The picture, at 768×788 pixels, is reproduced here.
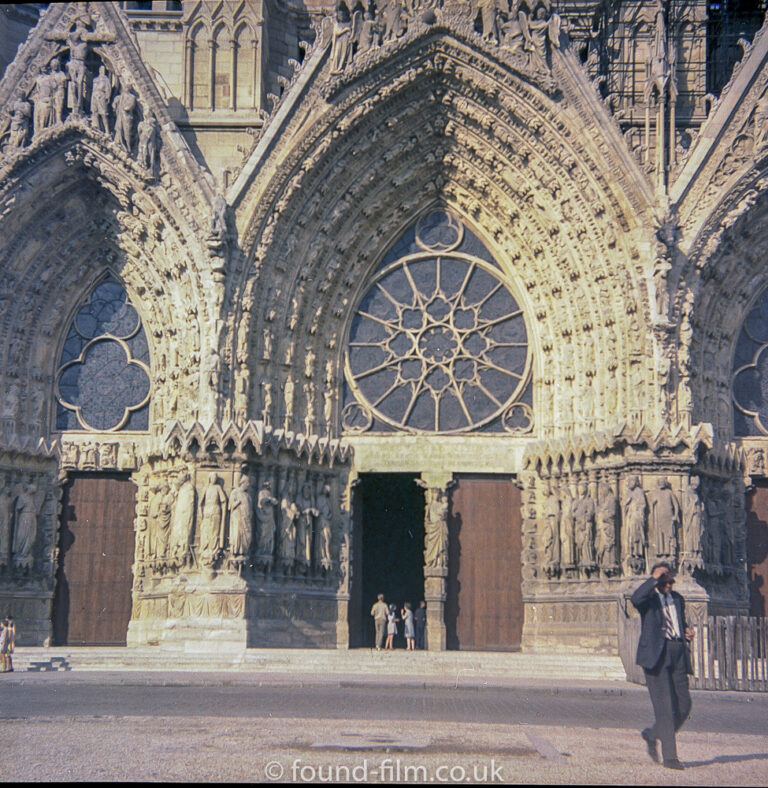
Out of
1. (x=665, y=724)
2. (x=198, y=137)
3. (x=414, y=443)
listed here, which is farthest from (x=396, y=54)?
(x=665, y=724)

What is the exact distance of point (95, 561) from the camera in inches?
887

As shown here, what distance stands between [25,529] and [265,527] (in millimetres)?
3950

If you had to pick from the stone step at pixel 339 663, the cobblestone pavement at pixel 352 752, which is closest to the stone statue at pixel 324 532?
the stone step at pixel 339 663

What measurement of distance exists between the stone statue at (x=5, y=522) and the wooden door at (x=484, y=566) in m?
7.07

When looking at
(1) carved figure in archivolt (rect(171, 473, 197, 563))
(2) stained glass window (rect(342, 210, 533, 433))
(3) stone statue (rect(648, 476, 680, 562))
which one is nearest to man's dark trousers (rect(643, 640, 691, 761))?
(3) stone statue (rect(648, 476, 680, 562))

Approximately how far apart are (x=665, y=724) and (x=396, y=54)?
15118mm

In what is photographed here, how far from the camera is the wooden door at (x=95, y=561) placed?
22.3 meters

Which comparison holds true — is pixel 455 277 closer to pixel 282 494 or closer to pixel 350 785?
pixel 282 494

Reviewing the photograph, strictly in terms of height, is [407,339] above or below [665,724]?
above

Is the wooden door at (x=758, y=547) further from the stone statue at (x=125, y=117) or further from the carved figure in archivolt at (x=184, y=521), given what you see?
the stone statue at (x=125, y=117)

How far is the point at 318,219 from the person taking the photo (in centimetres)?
2239

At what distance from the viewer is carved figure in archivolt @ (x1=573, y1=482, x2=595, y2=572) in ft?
69.2

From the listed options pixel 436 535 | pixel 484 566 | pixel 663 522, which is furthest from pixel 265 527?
pixel 663 522

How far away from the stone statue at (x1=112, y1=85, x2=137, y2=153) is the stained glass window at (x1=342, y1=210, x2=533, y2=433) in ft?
15.6
